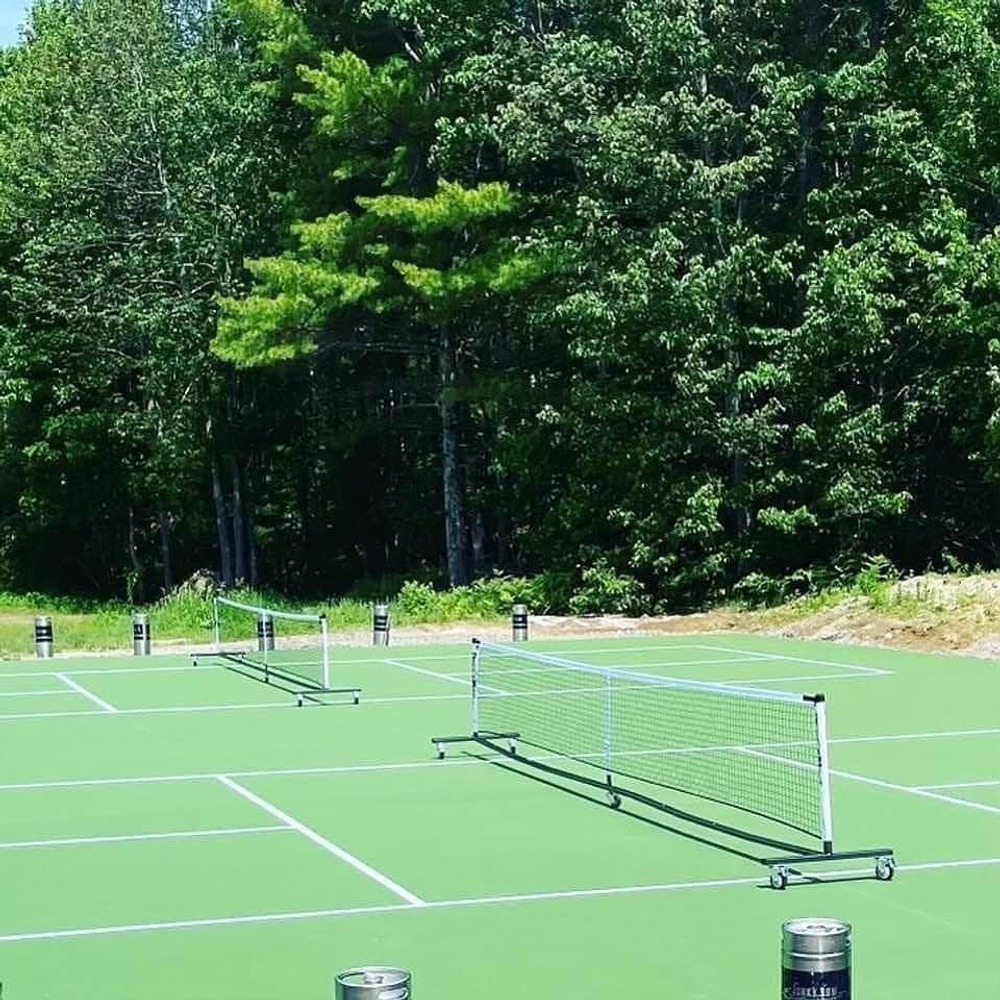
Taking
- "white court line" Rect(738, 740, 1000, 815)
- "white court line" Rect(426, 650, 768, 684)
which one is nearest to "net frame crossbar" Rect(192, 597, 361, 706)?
"white court line" Rect(426, 650, 768, 684)

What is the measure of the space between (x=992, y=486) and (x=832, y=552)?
3229 millimetres

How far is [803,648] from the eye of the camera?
84.5ft

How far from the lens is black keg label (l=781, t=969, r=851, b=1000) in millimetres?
4770

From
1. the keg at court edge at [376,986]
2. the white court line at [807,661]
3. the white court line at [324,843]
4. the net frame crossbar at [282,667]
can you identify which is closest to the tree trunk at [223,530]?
the net frame crossbar at [282,667]

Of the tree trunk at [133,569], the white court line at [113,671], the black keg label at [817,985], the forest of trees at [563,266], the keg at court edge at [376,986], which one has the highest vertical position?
the forest of trees at [563,266]

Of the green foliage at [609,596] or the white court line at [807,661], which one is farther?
the green foliage at [609,596]

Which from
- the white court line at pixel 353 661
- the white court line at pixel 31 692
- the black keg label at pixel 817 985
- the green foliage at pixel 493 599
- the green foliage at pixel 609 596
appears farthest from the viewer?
the green foliage at pixel 493 599

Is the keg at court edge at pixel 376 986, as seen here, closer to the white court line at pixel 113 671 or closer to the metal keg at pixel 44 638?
the white court line at pixel 113 671

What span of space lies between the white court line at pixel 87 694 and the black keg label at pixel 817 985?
1537 cm

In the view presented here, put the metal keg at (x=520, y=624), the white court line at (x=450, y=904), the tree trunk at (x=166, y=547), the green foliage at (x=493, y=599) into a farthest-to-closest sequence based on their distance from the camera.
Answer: the tree trunk at (x=166, y=547), the green foliage at (x=493, y=599), the metal keg at (x=520, y=624), the white court line at (x=450, y=904)

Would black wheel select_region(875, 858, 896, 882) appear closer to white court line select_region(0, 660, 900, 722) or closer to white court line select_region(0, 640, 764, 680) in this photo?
white court line select_region(0, 660, 900, 722)

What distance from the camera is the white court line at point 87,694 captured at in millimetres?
19655

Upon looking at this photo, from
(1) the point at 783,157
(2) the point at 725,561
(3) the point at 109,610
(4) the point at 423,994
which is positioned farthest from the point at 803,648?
(3) the point at 109,610

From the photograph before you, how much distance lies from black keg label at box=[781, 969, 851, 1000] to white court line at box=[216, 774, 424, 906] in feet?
17.3
